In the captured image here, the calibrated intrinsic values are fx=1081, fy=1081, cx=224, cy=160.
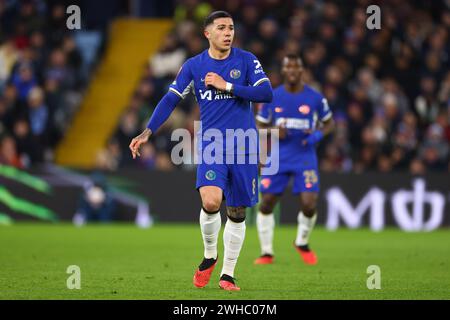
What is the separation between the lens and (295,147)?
1438 cm

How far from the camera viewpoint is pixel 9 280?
1116 centimetres

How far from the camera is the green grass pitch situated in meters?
10.2

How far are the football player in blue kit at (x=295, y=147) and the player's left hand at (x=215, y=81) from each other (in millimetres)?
3799

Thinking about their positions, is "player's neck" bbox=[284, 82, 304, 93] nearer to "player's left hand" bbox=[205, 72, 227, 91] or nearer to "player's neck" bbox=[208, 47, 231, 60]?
"player's neck" bbox=[208, 47, 231, 60]

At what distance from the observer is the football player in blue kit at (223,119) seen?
10523 mm

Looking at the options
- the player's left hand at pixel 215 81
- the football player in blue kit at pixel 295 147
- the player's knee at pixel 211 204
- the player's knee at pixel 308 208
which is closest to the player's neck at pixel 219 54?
the player's left hand at pixel 215 81

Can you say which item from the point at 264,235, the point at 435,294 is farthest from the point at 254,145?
the point at 264,235

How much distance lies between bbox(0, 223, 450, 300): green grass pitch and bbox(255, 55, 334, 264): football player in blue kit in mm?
582

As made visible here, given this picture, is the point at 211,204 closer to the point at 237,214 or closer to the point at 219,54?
the point at 237,214

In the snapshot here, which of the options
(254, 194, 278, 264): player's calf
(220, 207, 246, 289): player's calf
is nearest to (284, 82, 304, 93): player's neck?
(254, 194, 278, 264): player's calf

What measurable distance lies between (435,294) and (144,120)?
1421 cm

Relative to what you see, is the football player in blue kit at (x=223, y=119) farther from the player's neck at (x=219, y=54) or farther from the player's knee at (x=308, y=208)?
the player's knee at (x=308, y=208)

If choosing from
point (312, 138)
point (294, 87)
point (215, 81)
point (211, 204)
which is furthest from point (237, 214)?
point (294, 87)
